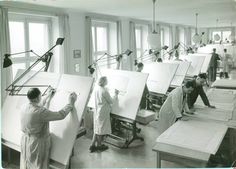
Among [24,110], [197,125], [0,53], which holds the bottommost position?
[197,125]

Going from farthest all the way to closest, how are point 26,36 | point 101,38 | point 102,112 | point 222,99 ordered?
1. point 101,38
2. point 26,36
3. point 222,99
4. point 102,112

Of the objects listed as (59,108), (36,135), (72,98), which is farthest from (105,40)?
(36,135)

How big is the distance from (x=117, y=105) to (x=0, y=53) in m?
2.15

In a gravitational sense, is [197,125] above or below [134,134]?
above

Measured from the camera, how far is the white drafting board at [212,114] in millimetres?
3781

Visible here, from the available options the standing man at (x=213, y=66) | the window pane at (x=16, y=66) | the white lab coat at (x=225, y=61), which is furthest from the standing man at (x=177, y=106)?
the white lab coat at (x=225, y=61)

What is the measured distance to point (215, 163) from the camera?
12.3ft

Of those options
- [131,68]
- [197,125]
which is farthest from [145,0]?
[131,68]

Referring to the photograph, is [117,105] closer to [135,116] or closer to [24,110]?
[135,116]

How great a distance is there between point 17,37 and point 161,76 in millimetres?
3141

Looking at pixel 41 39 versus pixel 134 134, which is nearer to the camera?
pixel 134 134

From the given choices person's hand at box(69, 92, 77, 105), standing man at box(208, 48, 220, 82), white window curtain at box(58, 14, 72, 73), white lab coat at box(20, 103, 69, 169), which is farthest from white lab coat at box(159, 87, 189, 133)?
standing man at box(208, 48, 220, 82)

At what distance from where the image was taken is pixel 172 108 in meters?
4.05

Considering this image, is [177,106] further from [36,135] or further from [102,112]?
[36,135]
